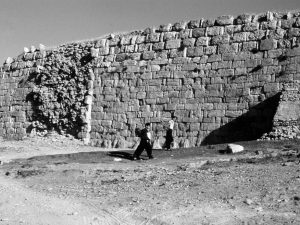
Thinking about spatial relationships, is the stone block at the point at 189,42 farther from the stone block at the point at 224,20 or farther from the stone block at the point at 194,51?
the stone block at the point at 224,20

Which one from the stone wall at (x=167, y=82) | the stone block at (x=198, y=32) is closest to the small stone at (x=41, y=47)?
the stone wall at (x=167, y=82)

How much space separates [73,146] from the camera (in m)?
19.8

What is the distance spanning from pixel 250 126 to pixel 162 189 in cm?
853

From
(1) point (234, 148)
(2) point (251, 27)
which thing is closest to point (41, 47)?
(2) point (251, 27)

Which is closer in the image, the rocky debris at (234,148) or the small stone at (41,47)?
the rocky debris at (234,148)

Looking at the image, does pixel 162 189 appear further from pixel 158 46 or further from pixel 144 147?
pixel 158 46

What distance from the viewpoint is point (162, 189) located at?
30.8 feet

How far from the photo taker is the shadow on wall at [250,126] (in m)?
16.9

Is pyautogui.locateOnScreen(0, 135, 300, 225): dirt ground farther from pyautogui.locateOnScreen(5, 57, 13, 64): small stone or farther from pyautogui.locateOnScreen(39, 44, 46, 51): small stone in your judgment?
pyautogui.locateOnScreen(5, 57, 13, 64): small stone

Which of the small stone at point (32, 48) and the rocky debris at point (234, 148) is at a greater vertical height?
the small stone at point (32, 48)

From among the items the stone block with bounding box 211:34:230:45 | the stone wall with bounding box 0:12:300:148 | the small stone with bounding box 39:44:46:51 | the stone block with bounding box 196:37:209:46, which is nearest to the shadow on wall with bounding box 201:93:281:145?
the stone wall with bounding box 0:12:300:148

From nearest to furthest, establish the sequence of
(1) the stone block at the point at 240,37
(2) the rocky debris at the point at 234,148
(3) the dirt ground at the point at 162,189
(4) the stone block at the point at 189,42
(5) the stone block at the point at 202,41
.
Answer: (3) the dirt ground at the point at 162,189 → (2) the rocky debris at the point at 234,148 → (1) the stone block at the point at 240,37 → (5) the stone block at the point at 202,41 → (4) the stone block at the point at 189,42

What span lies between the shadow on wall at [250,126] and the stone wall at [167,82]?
0.04 meters

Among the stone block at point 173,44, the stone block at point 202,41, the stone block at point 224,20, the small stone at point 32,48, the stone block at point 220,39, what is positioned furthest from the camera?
the small stone at point 32,48
